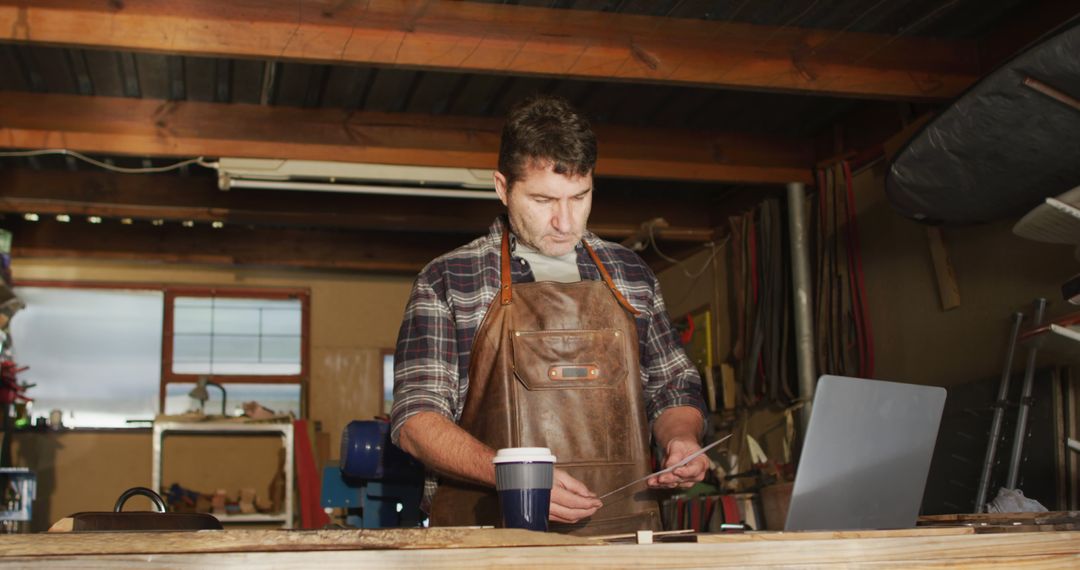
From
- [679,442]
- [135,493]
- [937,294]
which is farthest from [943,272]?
[135,493]

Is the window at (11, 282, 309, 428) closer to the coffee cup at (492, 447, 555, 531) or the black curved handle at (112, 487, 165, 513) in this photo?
the black curved handle at (112, 487, 165, 513)

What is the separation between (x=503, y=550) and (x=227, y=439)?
8.29m

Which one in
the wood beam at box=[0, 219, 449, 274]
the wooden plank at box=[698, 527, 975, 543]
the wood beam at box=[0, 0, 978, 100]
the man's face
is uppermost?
the wood beam at box=[0, 219, 449, 274]

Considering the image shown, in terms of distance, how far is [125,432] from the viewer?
881cm

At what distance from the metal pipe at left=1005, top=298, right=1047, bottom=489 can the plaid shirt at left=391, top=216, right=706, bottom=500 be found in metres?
2.09

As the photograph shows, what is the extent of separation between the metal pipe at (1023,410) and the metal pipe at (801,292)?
1729mm

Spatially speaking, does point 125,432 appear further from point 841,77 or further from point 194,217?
point 841,77

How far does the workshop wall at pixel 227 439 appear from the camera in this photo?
28.3 ft

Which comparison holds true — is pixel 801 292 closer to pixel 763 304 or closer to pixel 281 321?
pixel 763 304

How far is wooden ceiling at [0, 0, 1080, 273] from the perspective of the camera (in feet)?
13.8

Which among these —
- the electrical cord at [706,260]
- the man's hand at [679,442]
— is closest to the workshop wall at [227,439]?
the electrical cord at [706,260]

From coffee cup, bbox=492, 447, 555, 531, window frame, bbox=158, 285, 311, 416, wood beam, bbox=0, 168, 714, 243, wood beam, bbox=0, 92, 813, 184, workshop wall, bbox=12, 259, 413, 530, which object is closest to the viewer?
coffee cup, bbox=492, 447, 555, 531

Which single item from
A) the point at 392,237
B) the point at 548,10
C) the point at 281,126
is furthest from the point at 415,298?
the point at 392,237

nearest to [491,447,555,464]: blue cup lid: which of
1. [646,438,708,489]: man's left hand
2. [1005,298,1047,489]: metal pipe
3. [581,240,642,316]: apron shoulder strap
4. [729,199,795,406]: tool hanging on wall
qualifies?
[646,438,708,489]: man's left hand
